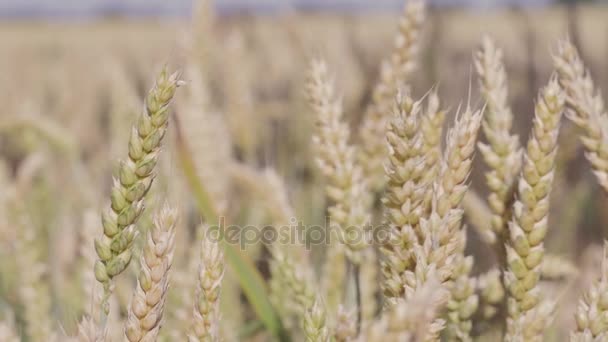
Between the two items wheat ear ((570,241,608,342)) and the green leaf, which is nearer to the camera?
wheat ear ((570,241,608,342))

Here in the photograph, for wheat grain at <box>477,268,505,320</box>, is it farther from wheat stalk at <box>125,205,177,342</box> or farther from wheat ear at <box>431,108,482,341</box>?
wheat stalk at <box>125,205,177,342</box>

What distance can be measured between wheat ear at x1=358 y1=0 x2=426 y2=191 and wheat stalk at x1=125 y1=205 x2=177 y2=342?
317mm

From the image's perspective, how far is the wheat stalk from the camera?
0.36 meters

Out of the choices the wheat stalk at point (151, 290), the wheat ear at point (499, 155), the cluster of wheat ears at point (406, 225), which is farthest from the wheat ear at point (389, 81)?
the wheat stalk at point (151, 290)

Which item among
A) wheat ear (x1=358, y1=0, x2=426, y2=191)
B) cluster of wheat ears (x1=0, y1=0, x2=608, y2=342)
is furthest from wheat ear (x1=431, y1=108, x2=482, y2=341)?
wheat ear (x1=358, y1=0, x2=426, y2=191)

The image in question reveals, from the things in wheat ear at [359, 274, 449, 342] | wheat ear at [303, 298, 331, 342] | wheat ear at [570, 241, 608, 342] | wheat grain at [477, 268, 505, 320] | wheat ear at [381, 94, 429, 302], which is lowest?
wheat grain at [477, 268, 505, 320]

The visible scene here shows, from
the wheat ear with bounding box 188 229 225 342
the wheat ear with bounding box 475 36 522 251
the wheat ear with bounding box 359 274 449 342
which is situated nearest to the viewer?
the wheat ear with bounding box 359 274 449 342

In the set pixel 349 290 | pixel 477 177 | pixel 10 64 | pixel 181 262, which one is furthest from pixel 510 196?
pixel 10 64

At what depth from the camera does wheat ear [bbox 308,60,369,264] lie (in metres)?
0.55

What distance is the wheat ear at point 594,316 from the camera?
42 cm

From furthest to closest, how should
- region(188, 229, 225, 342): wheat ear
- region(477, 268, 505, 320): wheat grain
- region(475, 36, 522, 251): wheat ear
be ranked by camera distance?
region(477, 268, 505, 320): wheat grain, region(475, 36, 522, 251): wheat ear, region(188, 229, 225, 342): wheat ear

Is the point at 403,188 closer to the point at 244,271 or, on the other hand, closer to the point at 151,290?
the point at 151,290

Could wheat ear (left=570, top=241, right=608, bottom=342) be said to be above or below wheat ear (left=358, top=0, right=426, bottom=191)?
below

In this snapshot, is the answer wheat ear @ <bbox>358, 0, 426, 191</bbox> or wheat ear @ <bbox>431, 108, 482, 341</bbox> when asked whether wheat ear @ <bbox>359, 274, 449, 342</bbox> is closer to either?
wheat ear @ <bbox>431, 108, 482, 341</bbox>
